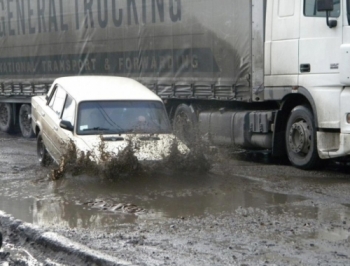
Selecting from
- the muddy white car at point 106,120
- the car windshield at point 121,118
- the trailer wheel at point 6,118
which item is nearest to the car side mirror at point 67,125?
the muddy white car at point 106,120

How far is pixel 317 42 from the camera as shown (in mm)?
11773

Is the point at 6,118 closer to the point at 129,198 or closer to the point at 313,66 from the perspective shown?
the point at 313,66

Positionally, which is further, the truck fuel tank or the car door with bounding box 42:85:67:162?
the truck fuel tank

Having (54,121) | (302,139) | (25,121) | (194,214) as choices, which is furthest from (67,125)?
(25,121)

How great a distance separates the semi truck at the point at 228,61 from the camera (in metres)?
11.7

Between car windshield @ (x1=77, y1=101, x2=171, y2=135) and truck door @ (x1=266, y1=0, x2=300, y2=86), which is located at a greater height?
truck door @ (x1=266, y1=0, x2=300, y2=86)

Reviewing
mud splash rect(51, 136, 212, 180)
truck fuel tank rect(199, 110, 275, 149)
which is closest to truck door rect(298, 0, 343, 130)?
truck fuel tank rect(199, 110, 275, 149)

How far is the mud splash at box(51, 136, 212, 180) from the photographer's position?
10.5 meters

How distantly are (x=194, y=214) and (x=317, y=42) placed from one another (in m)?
4.27

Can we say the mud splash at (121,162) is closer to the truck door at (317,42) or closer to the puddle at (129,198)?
the puddle at (129,198)

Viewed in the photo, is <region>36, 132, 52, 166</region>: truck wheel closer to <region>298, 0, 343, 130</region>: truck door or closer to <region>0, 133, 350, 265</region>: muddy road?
<region>0, 133, 350, 265</region>: muddy road

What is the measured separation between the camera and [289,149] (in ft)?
41.5

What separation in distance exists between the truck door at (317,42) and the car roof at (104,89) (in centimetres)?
231

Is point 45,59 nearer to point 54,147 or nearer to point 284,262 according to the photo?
point 54,147
